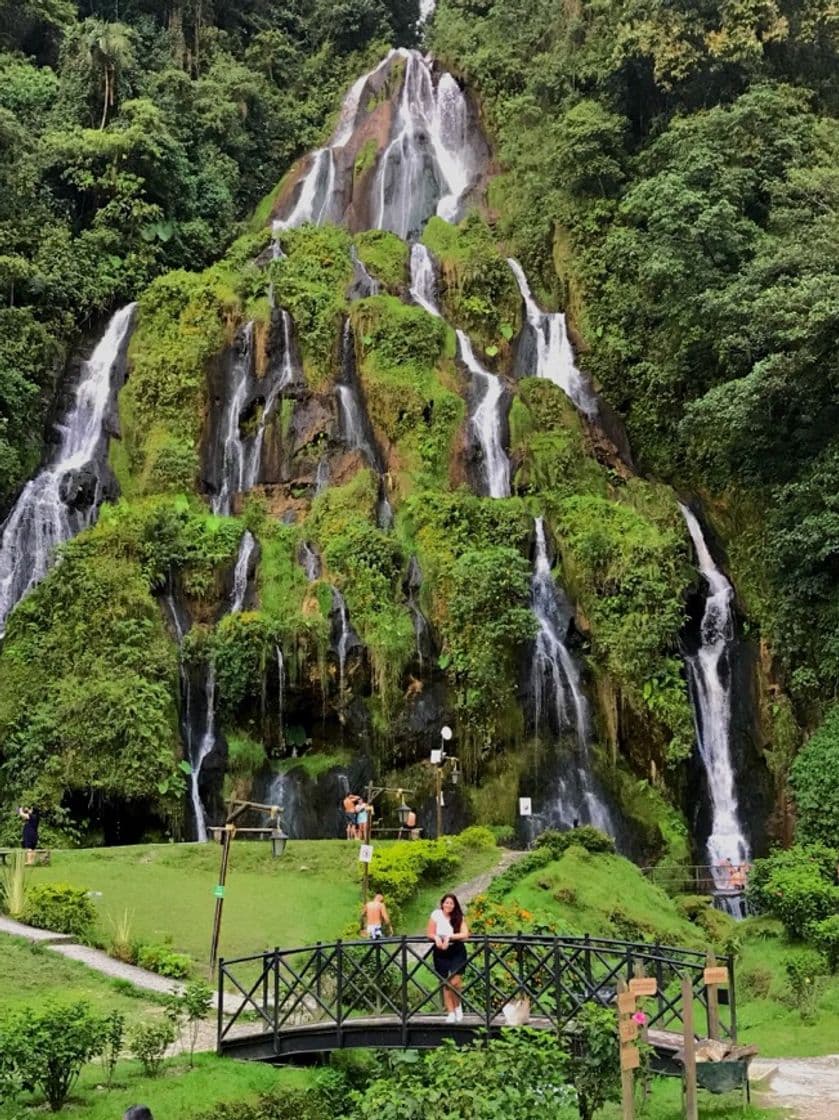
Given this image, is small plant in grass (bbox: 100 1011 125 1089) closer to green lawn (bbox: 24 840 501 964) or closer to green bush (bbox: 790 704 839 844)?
green lawn (bbox: 24 840 501 964)

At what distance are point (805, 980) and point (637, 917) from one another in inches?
127

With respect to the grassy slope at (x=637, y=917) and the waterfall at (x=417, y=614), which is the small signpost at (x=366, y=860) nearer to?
the grassy slope at (x=637, y=917)

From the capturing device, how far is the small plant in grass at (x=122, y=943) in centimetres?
1639

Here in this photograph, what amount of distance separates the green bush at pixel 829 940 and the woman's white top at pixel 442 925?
918 centimetres

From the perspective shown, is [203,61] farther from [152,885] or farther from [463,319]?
[152,885]

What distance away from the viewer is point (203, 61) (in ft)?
169

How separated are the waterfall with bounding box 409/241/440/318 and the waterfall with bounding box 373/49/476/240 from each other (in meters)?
4.47

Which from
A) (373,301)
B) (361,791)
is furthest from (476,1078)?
(373,301)

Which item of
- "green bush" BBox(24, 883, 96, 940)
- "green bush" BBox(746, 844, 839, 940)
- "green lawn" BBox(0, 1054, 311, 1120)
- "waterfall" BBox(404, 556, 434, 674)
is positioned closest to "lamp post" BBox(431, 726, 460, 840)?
"waterfall" BBox(404, 556, 434, 674)

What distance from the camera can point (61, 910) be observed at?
17344 millimetres

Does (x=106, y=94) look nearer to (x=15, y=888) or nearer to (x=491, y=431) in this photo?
(x=491, y=431)

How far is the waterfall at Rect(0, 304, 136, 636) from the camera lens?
29719 millimetres

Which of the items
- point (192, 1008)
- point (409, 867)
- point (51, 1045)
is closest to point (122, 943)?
point (192, 1008)

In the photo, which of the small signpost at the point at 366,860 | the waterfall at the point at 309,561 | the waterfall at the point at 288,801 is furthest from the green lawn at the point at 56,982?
the waterfall at the point at 309,561
